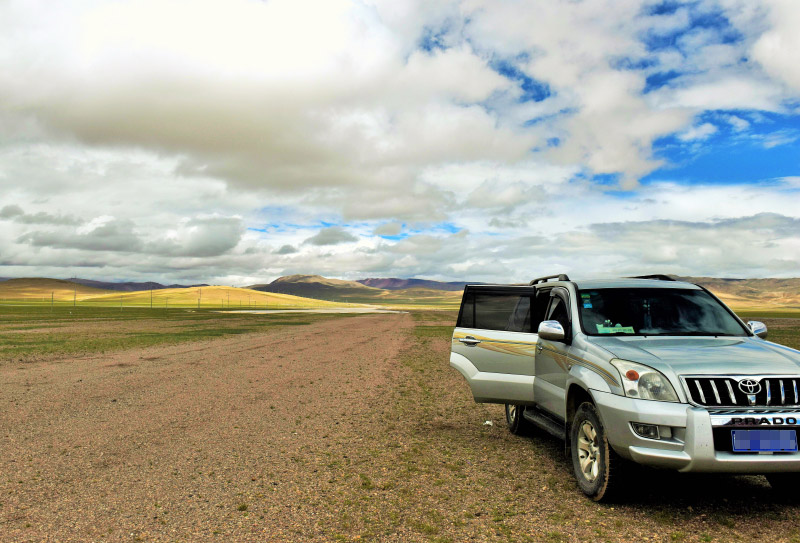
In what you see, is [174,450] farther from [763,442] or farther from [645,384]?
[763,442]

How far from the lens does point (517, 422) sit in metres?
8.30

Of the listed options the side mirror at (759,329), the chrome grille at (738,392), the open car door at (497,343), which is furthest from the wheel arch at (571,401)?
the side mirror at (759,329)

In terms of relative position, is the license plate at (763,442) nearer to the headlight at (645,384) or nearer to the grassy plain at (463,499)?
the headlight at (645,384)

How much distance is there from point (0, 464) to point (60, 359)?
1459 centimetres

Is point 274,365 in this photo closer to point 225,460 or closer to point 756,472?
point 225,460

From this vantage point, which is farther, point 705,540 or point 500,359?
point 500,359

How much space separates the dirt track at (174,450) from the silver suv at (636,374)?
2.55 m

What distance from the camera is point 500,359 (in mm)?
7293

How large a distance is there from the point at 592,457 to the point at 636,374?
3.76ft

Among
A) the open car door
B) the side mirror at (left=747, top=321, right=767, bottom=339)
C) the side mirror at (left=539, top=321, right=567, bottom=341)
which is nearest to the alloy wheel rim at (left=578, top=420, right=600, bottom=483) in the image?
the side mirror at (left=539, top=321, right=567, bottom=341)

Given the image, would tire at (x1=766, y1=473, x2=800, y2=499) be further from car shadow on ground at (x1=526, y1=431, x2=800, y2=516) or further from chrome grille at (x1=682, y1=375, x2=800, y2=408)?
chrome grille at (x1=682, y1=375, x2=800, y2=408)

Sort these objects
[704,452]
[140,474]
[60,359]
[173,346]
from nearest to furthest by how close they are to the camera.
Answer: [704,452]
[140,474]
[60,359]
[173,346]

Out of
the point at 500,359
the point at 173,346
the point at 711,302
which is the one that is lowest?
the point at 173,346

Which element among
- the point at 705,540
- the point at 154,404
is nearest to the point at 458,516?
the point at 705,540
